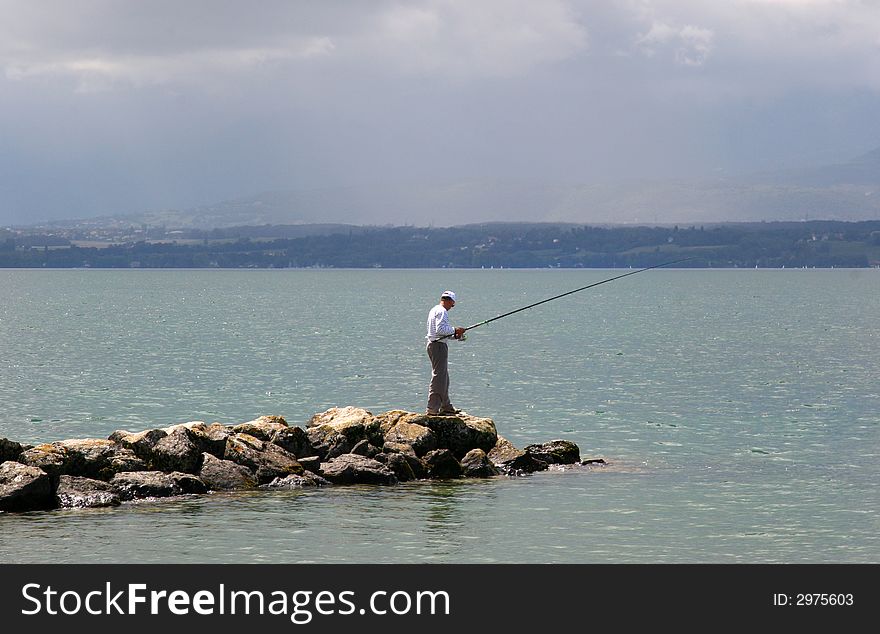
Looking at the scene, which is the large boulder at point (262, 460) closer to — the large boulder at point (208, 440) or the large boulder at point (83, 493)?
the large boulder at point (208, 440)

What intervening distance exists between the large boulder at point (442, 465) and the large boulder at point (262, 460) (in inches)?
94.4

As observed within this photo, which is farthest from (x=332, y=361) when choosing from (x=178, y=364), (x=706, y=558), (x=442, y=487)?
(x=706, y=558)

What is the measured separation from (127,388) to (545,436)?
18.0m

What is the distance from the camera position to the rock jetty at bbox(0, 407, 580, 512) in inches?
856

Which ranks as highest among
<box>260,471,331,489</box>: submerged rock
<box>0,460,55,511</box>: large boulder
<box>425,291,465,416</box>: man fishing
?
<box>425,291,465,416</box>: man fishing

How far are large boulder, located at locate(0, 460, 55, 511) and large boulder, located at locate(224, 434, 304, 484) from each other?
11.3 ft

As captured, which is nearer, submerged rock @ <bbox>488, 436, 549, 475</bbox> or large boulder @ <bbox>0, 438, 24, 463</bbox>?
large boulder @ <bbox>0, 438, 24, 463</bbox>

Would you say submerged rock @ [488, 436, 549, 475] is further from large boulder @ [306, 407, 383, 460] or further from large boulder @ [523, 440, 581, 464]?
large boulder @ [306, 407, 383, 460]

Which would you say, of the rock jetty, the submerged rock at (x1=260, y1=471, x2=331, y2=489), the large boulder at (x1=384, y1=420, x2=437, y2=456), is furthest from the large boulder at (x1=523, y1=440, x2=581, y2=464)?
the submerged rock at (x1=260, y1=471, x2=331, y2=489)

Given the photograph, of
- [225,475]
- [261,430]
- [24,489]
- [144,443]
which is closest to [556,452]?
[261,430]

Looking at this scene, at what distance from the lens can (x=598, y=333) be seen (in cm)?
7806

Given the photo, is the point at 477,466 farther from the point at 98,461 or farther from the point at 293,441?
the point at 98,461
